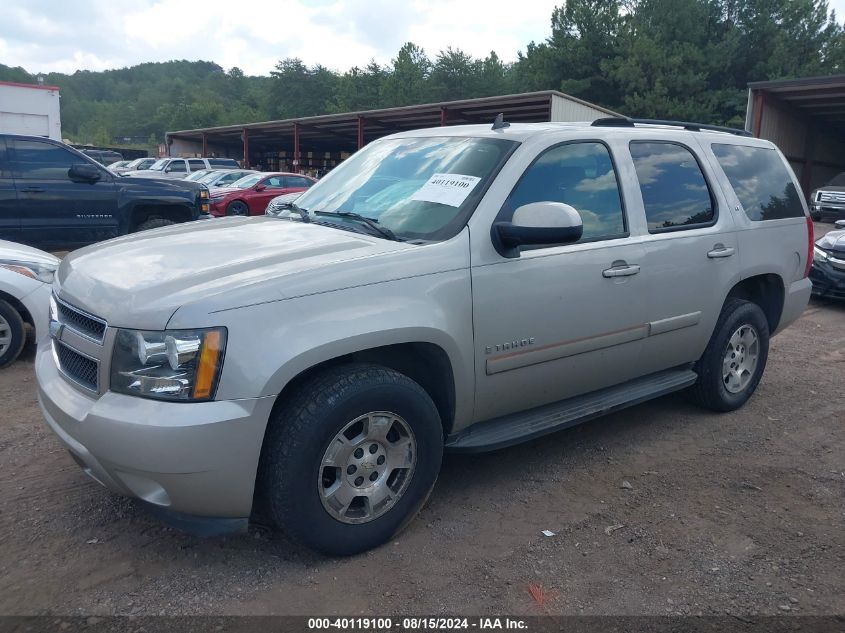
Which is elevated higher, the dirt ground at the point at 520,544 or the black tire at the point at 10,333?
the black tire at the point at 10,333

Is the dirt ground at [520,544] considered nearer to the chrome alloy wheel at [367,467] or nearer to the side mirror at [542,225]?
the chrome alloy wheel at [367,467]

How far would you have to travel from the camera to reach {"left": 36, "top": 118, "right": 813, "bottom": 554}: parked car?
271cm

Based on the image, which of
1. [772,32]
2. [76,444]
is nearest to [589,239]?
[76,444]

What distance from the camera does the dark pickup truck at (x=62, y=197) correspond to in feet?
28.5

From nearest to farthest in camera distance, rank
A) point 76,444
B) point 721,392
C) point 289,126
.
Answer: point 76,444, point 721,392, point 289,126

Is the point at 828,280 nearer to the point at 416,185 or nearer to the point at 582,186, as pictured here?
the point at 582,186

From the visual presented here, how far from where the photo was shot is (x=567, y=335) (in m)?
3.74

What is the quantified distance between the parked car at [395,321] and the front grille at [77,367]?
1 cm

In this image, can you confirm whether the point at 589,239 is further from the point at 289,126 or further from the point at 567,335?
the point at 289,126

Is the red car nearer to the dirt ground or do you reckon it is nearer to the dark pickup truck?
the dark pickup truck

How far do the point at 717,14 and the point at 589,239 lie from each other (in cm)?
4269

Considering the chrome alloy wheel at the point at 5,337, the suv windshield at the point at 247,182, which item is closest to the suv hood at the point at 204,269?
the chrome alloy wheel at the point at 5,337

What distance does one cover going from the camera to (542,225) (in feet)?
10.9

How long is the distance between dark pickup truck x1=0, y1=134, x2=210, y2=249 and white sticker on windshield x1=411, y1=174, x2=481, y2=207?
22.3ft
